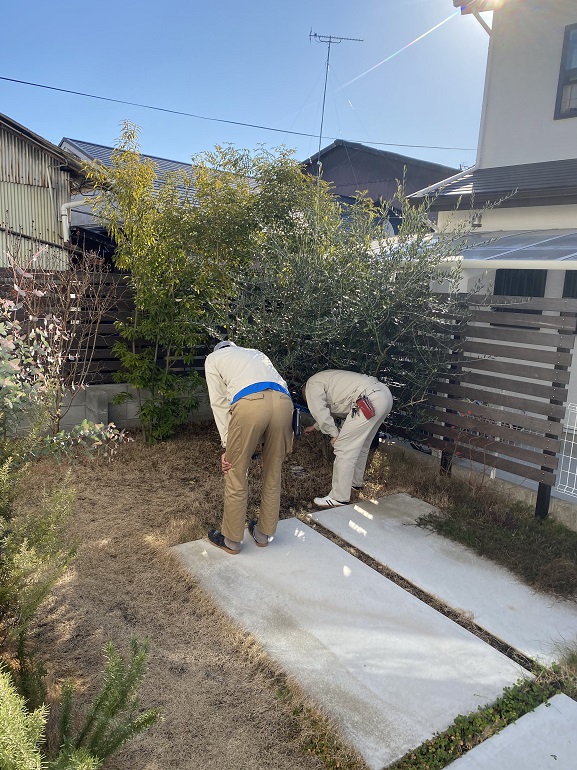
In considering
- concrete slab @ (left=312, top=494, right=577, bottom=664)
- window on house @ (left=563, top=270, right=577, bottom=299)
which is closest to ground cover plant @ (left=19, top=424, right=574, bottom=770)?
concrete slab @ (left=312, top=494, right=577, bottom=664)

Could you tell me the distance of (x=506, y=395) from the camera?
193 inches

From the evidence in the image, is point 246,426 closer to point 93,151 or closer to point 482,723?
point 482,723

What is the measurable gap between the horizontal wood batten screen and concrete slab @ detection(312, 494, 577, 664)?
0.80 metres

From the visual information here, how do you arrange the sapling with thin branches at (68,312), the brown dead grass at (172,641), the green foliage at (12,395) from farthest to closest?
the sapling with thin branches at (68,312)
the green foliage at (12,395)
the brown dead grass at (172,641)

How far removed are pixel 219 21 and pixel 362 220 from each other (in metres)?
11.1

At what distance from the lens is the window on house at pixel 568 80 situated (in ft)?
24.6

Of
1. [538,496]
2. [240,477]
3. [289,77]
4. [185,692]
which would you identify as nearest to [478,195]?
[538,496]

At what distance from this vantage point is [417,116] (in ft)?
39.5

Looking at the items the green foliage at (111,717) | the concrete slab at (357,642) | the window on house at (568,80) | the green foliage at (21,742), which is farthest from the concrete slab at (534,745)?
the window on house at (568,80)

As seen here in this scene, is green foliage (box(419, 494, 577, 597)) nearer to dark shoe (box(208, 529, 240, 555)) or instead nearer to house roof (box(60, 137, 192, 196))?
dark shoe (box(208, 529, 240, 555))

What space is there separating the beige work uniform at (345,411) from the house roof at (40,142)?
369 inches

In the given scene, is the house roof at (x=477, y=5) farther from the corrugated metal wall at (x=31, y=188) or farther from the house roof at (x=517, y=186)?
the corrugated metal wall at (x=31, y=188)

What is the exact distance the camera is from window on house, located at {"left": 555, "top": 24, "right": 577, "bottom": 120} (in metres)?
7.49

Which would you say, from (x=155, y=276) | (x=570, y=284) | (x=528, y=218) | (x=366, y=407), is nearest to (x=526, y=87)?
(x=528, y=218)
